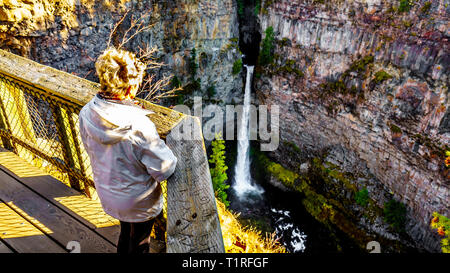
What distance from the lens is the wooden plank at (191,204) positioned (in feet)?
5.13

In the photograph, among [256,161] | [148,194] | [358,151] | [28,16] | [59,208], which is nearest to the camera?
[148,194]

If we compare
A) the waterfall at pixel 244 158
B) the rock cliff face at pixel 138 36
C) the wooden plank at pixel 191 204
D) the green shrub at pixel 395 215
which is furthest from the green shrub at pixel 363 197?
the wooden plank at pixel 191 204

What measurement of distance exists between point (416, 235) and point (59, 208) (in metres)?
15.7

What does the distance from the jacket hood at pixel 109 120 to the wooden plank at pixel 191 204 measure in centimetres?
40

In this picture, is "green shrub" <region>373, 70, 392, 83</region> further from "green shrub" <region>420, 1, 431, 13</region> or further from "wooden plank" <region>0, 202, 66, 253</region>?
"wooden plank" <region>0, 202, 66, 253</region>

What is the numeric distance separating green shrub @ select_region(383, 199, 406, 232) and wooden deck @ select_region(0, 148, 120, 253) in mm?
15124

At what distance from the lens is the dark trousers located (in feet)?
7.23

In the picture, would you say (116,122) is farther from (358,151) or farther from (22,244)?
(358,151)

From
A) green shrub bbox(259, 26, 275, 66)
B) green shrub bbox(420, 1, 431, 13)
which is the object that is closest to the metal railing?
green shrub bbox(420, 1, 431, 13)

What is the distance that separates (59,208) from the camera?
2992 mm

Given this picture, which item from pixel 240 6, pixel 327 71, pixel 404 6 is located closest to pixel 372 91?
pixel 327 71

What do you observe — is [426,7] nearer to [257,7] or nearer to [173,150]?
[257,7]

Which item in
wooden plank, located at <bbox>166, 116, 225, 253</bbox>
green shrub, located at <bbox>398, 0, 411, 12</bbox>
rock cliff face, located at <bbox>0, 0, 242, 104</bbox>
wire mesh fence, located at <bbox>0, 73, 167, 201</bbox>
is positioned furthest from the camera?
green shrub, located at <bbox>398, 0, 411, 12</bbox>

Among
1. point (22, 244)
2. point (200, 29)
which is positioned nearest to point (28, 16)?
point (200, 29)
